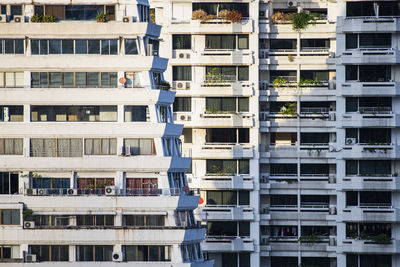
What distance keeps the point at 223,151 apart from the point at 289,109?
646cm

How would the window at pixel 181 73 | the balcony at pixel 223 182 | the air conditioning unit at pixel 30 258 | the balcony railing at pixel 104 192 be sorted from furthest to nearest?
1. the window at pixel 181 73
2. the balcony at pixel 223 182
3. the balcony railing at pixel 104 192
4. the air conditioning unit at pixel 30 258

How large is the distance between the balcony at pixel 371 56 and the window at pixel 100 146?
113 ft

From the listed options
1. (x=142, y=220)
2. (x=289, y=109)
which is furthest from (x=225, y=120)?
(x=142, y=220)

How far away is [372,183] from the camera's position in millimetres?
152500

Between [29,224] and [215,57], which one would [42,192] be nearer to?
[29,224]

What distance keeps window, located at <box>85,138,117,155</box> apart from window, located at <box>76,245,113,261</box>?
5.84 m

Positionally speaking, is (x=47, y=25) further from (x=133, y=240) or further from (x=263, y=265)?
(x=263, y=265)

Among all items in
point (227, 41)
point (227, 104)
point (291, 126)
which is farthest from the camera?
point (291, 126)

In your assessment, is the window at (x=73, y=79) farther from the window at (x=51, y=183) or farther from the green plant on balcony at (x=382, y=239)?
the green plant on balcony at (x=382, y=239)

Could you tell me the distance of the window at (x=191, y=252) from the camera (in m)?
123

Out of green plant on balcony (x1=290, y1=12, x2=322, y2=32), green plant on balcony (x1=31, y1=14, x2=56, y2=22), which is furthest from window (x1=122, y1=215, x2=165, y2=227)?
green plant on balcony (x1=290, y1=12, x2=322, y2=32)

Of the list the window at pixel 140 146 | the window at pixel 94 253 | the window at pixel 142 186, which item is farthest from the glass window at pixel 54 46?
the window at pixel 94 253

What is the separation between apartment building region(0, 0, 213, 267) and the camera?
123m

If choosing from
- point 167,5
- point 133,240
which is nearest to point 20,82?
point 133,240
